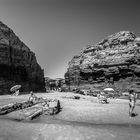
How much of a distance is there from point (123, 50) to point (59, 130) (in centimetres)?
6433

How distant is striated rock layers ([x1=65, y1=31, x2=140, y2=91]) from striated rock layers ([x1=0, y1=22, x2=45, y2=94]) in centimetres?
2595

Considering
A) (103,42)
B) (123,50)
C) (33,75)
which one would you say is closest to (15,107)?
(33,75)

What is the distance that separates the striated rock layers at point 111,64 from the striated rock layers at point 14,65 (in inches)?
1022

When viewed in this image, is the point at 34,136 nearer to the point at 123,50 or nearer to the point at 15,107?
the point at 15,107

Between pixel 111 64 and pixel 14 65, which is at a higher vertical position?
pixel 111 64

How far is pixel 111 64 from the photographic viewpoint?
66.1 meters

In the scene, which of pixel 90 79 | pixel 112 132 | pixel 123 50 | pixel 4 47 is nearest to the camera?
pixel 112 132

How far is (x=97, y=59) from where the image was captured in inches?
2854

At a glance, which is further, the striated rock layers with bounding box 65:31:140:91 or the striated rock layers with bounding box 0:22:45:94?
the striated rock layers with bounding box 65:31:140:91

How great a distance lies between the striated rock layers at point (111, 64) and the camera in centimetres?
6062

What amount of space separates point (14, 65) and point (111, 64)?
42.8 m

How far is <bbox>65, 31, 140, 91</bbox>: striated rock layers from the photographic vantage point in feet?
199

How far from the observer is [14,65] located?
162 feet

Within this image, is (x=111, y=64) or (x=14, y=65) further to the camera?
(x=111, y=64)
